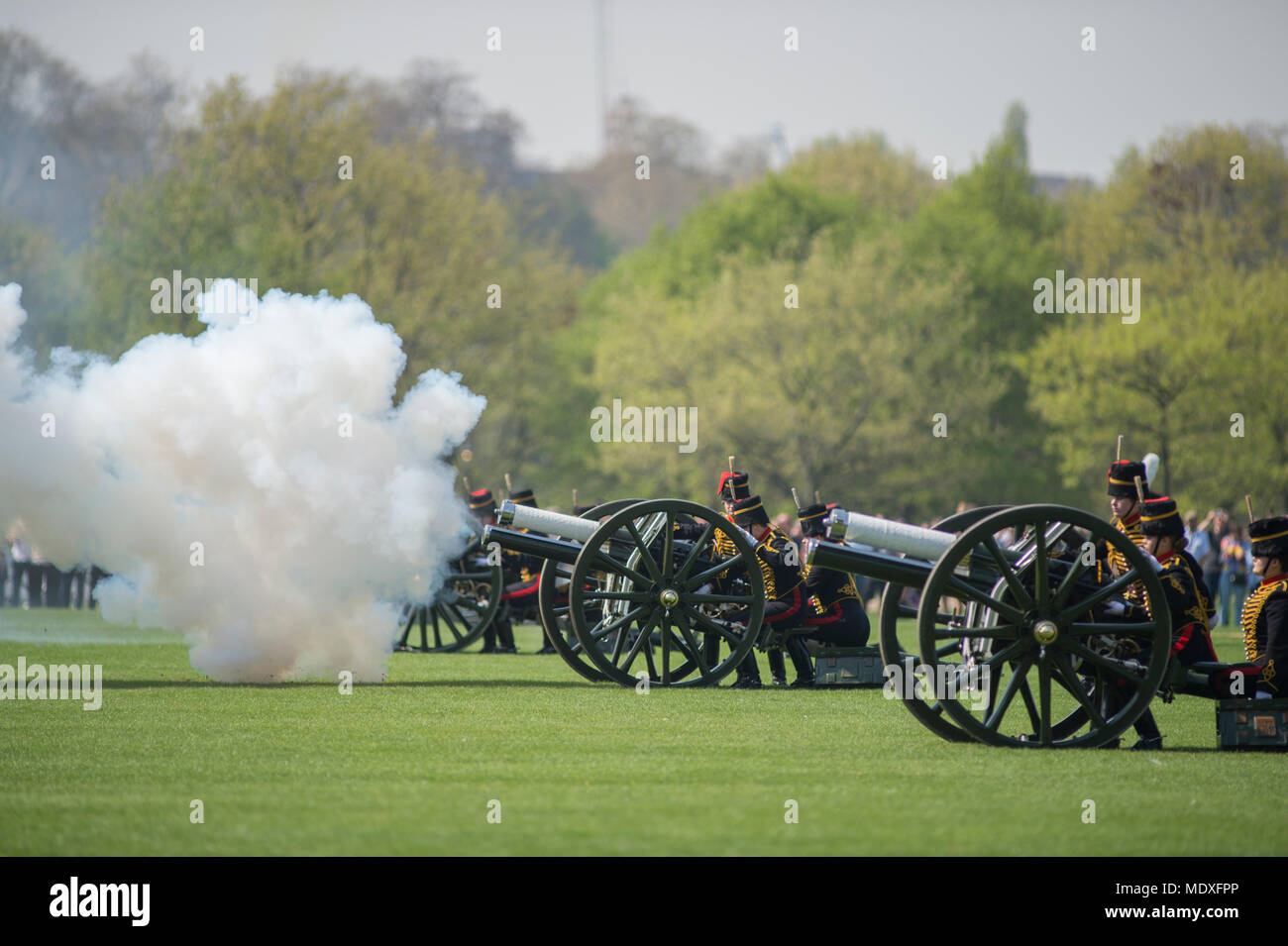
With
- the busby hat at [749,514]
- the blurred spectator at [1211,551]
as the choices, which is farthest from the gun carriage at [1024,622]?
the blurred spectator at [1211,551]

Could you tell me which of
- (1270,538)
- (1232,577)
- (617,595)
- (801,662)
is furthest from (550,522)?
(1232,577)

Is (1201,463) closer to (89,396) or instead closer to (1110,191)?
(1110,191)

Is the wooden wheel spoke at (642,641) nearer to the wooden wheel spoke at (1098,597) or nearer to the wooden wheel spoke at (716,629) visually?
the wooden wheel spoke at (716,629)

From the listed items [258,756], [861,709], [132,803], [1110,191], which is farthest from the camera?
[1110,191]

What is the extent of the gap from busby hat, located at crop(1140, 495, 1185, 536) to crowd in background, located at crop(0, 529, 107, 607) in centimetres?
2129

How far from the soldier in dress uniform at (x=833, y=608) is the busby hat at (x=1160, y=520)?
394 centimetres

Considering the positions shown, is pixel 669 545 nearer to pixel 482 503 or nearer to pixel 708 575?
pixel 708 575

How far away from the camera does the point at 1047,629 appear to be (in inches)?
353

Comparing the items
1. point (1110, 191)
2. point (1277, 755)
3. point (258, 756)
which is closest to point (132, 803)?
point (258, 756)

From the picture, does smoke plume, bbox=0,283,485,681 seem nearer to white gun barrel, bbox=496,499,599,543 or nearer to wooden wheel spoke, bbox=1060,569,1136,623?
white gun barrel, bbox=496,499,599,543

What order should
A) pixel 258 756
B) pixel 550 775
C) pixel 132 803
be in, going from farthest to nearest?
pixel 258 756 → pixel 550 775 → pixel 132 803
